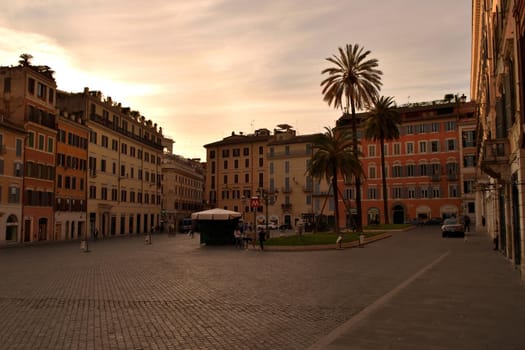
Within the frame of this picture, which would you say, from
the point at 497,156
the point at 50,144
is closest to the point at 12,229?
the point at 50,144

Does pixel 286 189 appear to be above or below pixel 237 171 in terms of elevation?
below

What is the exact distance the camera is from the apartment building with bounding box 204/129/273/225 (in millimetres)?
99938

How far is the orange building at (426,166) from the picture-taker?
7369 centimetres

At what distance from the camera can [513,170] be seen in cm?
1814

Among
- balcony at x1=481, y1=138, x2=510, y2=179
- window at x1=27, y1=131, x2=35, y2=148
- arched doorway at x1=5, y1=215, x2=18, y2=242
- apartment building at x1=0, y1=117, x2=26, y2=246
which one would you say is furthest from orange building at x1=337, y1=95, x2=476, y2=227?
balcony at x1=481, y1=138, x2=510, y2=179

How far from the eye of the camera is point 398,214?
7931 centimetres

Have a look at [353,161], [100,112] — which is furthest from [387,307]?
[100,112]

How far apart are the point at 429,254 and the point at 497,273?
29.5 ft

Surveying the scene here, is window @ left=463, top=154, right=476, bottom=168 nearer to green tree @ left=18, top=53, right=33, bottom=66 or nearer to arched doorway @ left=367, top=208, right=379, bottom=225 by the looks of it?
arched doorway @ left=367, top=208, right=379, bottom=225

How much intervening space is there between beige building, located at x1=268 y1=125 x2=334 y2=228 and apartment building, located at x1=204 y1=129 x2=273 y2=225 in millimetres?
3939

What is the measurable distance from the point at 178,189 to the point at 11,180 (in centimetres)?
5600

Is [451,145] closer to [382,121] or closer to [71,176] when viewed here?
[382,121]

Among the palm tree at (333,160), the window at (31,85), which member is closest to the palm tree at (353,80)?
the palm tree at (333,160)

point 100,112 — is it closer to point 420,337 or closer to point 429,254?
point 429,254
